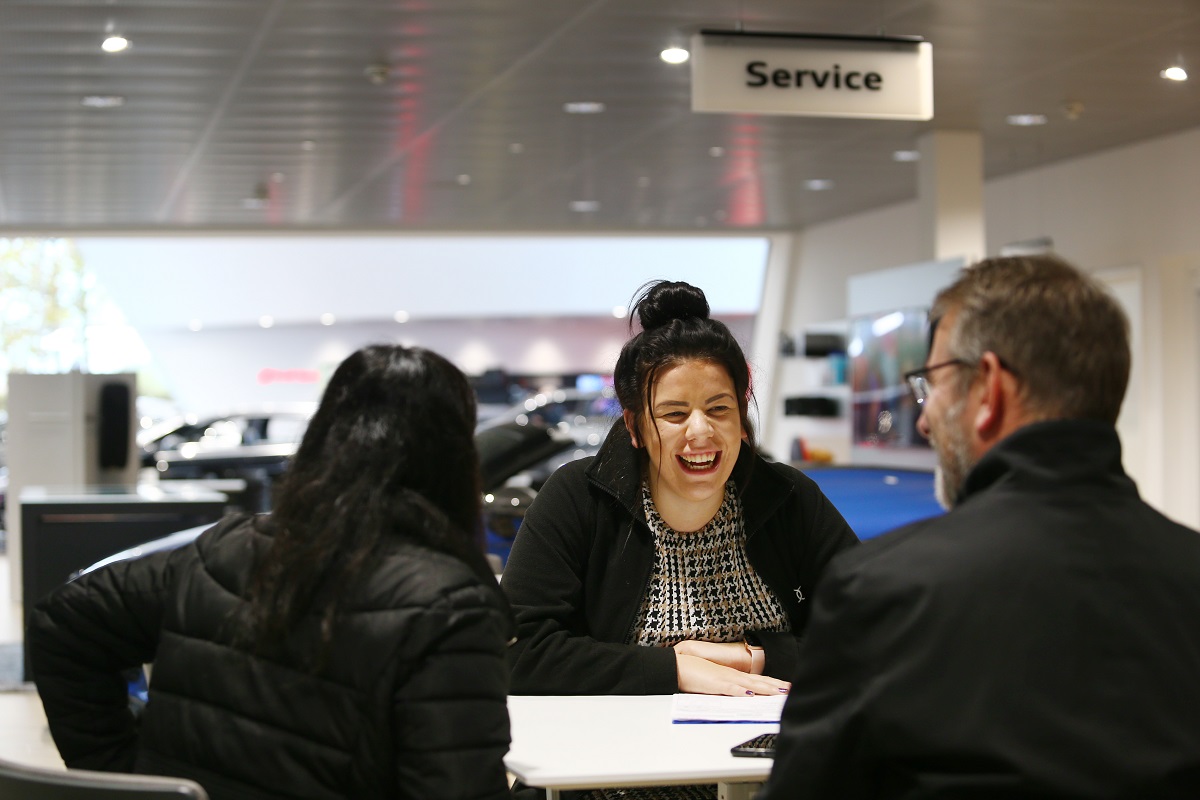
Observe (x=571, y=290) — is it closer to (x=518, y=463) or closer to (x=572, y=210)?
(x=572, y=210)

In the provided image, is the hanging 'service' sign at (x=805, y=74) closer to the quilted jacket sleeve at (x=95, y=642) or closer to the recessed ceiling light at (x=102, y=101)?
the recessed ceiling light at (x=102, y=101)

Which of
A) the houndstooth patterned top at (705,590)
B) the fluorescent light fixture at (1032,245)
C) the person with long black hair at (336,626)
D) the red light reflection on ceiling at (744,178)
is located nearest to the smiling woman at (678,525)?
the houndstooth patterned top at (705,590)

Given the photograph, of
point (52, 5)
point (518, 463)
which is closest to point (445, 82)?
point (52, 5)

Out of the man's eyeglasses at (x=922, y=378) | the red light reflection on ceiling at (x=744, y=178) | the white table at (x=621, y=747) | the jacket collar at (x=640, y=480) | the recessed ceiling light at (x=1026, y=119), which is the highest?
the red light reflection on ceiling at (x=744, y=178)

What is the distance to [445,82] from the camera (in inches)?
323

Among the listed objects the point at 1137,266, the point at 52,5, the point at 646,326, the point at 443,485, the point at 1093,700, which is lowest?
the point at 1093,700

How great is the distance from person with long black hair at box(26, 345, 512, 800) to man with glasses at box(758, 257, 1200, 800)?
450 millimetres

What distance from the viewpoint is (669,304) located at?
2709 millimetres

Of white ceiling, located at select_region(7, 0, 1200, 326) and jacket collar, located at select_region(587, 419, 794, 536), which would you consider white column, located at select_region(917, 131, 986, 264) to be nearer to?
white ceiling, located at select_region(7, 0, 1200, 326)

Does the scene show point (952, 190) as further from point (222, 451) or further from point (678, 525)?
point (678, 525)

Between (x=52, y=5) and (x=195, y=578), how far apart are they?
18.4ft

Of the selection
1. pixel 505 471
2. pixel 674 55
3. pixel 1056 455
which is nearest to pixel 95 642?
pixel 1056 455

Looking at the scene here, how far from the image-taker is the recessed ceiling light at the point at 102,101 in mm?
8508

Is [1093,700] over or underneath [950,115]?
underneath
